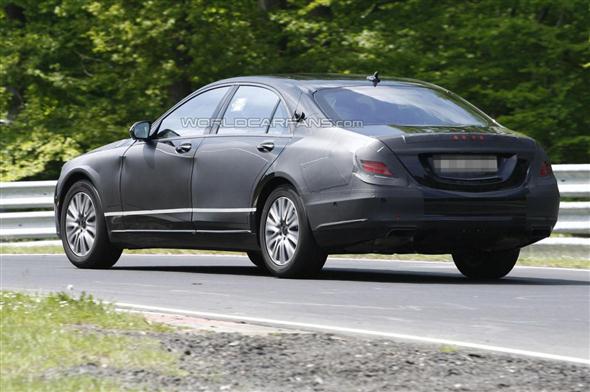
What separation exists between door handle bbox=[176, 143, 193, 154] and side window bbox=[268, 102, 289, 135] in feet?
2.95

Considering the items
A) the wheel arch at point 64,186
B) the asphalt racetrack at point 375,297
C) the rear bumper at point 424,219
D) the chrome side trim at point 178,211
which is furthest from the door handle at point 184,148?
the rear bumper at point 424,219

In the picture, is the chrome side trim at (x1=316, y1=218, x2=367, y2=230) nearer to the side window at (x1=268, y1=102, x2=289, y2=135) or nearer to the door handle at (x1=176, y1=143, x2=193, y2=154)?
the side window at (x1=268, y1=102, x2=289, y2=135)

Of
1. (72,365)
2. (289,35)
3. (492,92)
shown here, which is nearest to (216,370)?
(72,365)

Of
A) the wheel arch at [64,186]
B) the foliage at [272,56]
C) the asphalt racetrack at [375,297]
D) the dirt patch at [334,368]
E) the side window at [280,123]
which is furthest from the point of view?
the foliage at [272,56]

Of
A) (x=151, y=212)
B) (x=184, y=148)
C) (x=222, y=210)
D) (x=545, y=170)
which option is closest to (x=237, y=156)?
(x=222, y=210)

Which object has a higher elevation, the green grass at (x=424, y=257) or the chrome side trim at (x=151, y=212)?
the chrome side trim at (x=151, y=212)

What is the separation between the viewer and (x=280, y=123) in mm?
11422

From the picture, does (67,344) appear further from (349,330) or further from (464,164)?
(464,164)

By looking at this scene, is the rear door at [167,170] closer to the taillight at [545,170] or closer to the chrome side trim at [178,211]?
the chrome side trim at [178,211]

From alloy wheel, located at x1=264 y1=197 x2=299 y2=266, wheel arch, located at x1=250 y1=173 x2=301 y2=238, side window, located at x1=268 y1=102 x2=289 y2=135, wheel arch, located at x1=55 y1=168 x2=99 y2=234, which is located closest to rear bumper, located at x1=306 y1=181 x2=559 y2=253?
alloy wheel, located at x1=264 y1=197 x2=299 y2=266

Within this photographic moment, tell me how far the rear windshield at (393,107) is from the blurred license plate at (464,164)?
53 centimetres

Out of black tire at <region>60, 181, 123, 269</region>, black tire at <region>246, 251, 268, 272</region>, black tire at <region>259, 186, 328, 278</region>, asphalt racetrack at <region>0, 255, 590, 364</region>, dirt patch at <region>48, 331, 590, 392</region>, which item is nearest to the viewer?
dirt patch at <region>48, 331, 590, 392</region>

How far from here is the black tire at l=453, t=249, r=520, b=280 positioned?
38.4ft

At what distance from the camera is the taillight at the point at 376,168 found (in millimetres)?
10383
